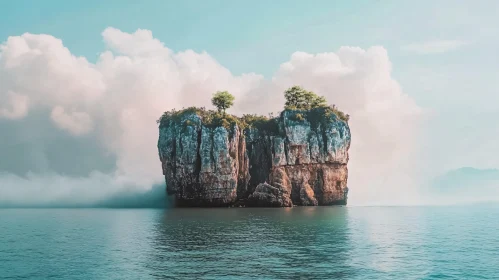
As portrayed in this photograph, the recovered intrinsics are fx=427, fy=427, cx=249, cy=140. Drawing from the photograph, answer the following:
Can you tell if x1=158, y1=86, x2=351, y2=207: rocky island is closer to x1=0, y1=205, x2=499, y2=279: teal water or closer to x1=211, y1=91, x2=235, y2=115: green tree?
x1=211, y1=91, x2=235, y2=115: green tree

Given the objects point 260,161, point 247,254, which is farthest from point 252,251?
point 260,161

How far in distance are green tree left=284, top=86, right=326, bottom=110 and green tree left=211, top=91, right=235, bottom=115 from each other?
70.6 ft

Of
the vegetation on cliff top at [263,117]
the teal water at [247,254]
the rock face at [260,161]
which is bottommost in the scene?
the teal water at [247,254]

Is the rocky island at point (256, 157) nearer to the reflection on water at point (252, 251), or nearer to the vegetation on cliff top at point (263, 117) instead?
the vegetation on cliff top at point (263, 117)

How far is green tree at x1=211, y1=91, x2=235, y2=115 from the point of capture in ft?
503

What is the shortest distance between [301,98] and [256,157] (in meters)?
30.0

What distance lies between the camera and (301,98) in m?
159

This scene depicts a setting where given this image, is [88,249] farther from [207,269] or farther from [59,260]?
[207,269]

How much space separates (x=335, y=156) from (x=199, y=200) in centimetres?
4701

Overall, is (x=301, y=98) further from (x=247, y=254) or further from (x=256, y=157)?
(x=247, y=254)

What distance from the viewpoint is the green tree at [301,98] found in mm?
158875

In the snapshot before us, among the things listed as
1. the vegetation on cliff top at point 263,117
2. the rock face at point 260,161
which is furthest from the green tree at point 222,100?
the rock face at point 260,161

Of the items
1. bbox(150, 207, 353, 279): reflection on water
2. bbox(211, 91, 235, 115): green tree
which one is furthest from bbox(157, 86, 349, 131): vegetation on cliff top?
bbox(150, 207, 353, 279): reflection on water

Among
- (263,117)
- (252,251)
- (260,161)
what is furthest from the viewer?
(263,117)
